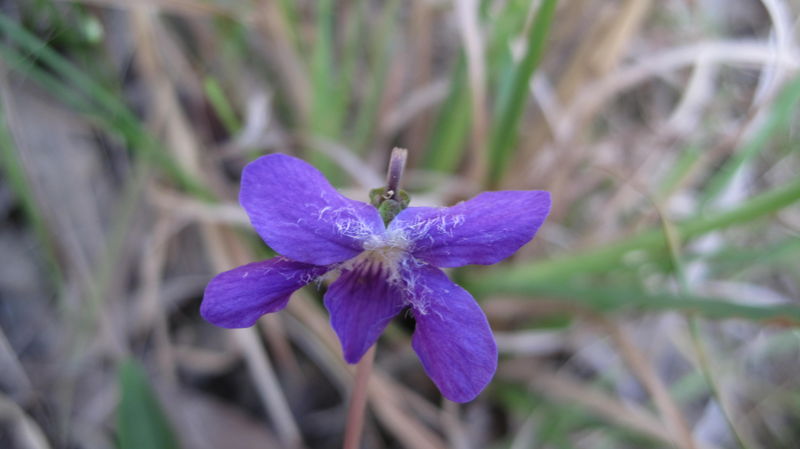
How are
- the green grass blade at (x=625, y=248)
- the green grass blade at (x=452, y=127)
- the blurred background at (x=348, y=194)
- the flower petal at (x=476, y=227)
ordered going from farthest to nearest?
the green grass blade at (x=452, y=127), the blurred background at (x=348, y=194), the green grass blade at (x=625, y=248), the flower petal at (x=476, y=227)

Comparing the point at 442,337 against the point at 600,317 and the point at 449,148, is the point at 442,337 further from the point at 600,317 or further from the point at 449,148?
the point at 449,148

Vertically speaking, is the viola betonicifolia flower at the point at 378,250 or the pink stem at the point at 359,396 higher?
the viola betonicifolia flower at the point at 378,250

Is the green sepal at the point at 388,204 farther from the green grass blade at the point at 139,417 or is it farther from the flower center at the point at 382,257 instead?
the green grass blade at the point at 139,417

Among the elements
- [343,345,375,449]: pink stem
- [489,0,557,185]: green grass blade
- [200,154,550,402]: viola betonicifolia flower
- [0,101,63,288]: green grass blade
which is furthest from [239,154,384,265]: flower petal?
[0,101,63,288]: green grass blade

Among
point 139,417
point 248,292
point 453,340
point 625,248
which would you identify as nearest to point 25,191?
point 139,417

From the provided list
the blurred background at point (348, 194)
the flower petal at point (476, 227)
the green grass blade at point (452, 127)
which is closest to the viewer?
the flower petal at point (476, 227)

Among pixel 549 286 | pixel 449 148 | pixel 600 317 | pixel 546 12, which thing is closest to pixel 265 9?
pixel 449 148

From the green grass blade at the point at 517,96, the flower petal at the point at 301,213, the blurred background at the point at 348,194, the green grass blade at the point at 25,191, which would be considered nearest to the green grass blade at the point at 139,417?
the blurred background at the point at 348,194
